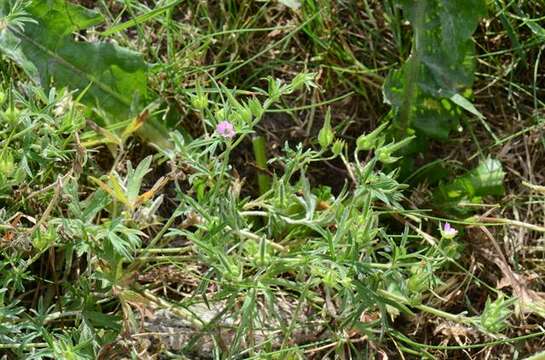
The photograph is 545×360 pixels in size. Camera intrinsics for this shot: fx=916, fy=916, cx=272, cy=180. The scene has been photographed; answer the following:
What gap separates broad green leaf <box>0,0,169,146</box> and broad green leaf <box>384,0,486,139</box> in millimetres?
645

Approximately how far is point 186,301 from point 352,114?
0.78 m

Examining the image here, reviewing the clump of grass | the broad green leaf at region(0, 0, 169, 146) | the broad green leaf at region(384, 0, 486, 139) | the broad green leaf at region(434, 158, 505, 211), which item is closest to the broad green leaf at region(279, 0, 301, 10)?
the clump of grass

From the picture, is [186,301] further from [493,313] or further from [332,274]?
[493,313]

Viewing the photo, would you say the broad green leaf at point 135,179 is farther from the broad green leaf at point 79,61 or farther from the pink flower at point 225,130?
the broad green leaf at point 79,61

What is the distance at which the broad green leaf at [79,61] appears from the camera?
2309 mm

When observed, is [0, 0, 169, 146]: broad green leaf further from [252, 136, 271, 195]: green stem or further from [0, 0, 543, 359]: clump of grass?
[252, 136, 271, 195]: green stem

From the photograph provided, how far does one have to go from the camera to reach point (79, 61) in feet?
7.72

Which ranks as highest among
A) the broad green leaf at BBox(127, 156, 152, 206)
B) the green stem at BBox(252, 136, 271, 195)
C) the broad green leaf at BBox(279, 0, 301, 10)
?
the broad green leaf at BBox(279, 0, 301, 10)

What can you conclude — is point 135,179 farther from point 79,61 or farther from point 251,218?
point 79,61

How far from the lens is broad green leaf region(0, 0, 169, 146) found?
7.57 feet

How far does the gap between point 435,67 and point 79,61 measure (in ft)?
3.03

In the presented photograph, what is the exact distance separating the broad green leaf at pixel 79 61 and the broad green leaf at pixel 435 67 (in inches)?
25.4

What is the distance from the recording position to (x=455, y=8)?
7.68 feet

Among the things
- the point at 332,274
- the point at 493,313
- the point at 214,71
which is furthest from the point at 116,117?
the point at 493,313
